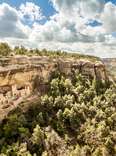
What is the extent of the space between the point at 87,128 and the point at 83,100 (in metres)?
8.96

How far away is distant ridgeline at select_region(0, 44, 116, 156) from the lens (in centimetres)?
5853

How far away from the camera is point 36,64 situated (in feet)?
236

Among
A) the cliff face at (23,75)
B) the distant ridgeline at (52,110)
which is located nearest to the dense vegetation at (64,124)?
the distant ridgeline at (52,110)

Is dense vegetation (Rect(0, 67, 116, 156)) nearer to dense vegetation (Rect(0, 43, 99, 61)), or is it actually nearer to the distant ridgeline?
the distant ridgeline

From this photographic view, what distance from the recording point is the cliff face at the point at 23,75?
2527 inches

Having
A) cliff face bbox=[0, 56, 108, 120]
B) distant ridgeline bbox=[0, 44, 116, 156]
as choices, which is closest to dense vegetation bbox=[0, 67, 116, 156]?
distant ridgeline bbox=[0, 44, 116, 156]

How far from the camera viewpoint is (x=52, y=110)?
68.3 m

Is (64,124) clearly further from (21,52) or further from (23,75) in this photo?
(21,52)

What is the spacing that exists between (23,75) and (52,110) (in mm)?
9463

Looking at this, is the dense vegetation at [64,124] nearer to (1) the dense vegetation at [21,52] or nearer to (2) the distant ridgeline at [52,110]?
(2) the distant ridgeline at [52,110]

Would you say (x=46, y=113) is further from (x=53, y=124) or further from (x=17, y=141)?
(x=17, y=141)

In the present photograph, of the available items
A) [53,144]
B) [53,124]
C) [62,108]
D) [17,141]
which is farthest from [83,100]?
[17,141]

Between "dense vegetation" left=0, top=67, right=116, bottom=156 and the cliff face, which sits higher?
the cliff face

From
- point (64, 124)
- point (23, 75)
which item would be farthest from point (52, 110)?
point (23, 75)
